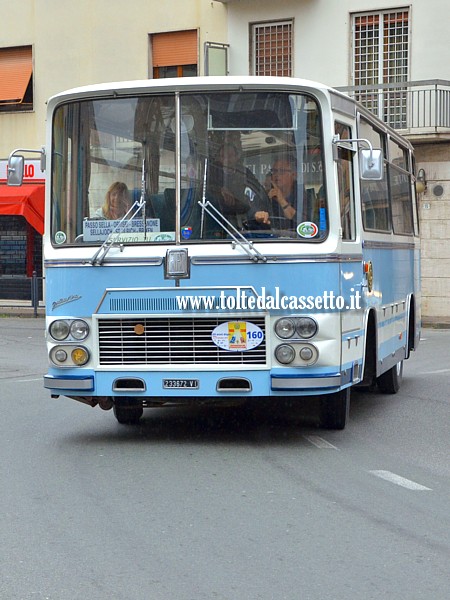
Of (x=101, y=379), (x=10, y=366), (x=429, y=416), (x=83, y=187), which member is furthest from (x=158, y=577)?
(x=10, y=366)

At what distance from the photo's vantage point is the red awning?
1238 inches

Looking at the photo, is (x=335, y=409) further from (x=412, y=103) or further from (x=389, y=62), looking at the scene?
(x=389, y=62)

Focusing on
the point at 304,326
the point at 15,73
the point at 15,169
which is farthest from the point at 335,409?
the point at 15,73

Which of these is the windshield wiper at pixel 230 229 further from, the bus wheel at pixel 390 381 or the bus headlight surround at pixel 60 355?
the bus wheel at pixel 390 381

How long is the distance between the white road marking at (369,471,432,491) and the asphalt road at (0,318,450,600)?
0.08 feet

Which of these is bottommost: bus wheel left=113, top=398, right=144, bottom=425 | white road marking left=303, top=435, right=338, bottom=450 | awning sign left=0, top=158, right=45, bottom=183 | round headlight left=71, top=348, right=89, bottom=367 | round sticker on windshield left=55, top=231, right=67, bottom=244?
white road marking left=303, top=435, right=338, bottom=450

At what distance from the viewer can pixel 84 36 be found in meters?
32.4

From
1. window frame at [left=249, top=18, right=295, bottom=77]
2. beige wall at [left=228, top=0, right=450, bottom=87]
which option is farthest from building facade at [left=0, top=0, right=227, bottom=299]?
window frame at [left=249, top=18, right=295, bottom=77]

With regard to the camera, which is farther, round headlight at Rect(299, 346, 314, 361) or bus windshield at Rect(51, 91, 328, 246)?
bus windshield at Rect(51, 91, 328, 246)

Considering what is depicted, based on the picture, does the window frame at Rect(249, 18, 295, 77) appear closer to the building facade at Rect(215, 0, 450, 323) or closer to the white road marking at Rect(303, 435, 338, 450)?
the building facade at Rect(215, 0, 450, 323)

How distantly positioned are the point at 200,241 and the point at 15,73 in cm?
2513

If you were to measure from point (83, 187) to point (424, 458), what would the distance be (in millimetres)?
3570

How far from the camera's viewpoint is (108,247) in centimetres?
977

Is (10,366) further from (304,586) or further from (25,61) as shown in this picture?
(25,61)
